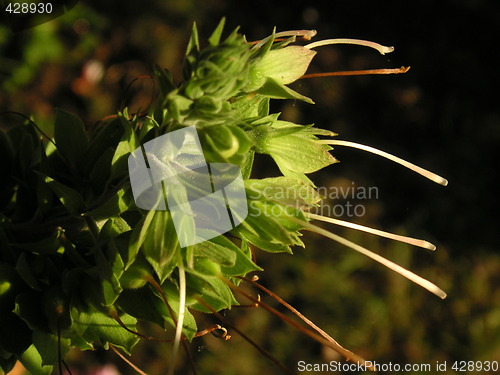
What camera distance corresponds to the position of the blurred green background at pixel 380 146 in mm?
2484

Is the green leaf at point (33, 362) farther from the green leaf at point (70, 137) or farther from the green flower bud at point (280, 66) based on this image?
the green flower bud at point (280, 66)

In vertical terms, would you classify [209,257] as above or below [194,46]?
below

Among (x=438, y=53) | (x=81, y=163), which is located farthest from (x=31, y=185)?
(x=438, y=53)

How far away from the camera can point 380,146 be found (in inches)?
105

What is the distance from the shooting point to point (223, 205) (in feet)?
2.13

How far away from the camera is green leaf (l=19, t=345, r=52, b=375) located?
0.80 meters

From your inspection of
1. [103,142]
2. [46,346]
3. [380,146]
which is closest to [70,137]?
[103,142]

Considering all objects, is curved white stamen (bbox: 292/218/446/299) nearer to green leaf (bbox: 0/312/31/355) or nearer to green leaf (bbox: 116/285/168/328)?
green leaf (bbox: 116/285/168/328)

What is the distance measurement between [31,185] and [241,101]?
0.35 m

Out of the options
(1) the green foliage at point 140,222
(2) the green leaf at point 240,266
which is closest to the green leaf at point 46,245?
(1) the green foliage at point 140,222

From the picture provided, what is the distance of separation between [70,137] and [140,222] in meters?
0.28

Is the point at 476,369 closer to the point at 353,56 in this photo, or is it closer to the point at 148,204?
the point at 353,56

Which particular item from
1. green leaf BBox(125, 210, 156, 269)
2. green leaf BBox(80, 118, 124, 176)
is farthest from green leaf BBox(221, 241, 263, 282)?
green leaf BBox(80, 118, 124, 176)

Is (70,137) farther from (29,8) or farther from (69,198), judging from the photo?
(29,8)
